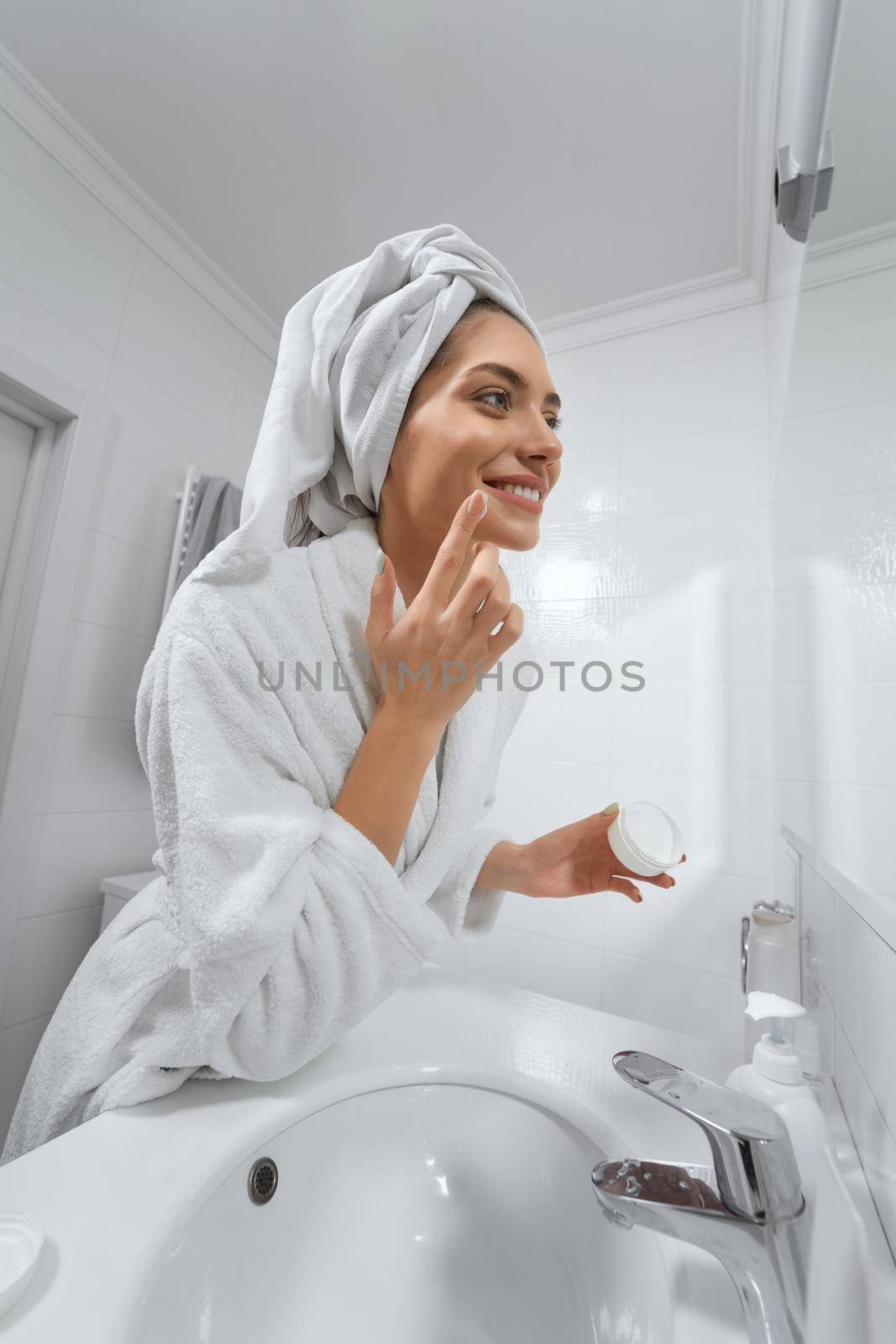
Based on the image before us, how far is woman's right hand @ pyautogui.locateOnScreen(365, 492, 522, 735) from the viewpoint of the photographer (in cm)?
51

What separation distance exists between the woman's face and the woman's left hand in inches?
12.8

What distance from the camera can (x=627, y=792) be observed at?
1243mm

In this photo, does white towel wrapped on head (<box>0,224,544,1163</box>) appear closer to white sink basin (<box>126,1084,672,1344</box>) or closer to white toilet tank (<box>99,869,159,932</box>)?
white sink basin (<box>126,1084,672,1344</box>)

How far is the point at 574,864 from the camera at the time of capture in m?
0.69

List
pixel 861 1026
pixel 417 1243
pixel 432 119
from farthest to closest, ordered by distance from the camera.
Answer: pixel 432 119
pixel 417 1243
pixel 861 1026

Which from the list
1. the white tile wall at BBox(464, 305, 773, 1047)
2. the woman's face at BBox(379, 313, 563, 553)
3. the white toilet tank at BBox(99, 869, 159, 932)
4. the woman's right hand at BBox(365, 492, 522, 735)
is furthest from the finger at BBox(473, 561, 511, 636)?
the white toilet tank at BBox(99, 869, 159, 932)

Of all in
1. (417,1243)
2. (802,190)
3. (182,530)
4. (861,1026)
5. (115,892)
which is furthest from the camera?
(182,530)

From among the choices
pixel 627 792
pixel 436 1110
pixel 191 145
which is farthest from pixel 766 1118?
pixel 191 145

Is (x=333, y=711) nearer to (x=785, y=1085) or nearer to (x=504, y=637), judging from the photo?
(x=504, y=637)

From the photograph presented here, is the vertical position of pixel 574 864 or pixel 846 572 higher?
pixel 846 572

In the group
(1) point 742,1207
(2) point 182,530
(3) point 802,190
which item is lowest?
(1) point 742,1207

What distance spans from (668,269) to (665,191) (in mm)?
186

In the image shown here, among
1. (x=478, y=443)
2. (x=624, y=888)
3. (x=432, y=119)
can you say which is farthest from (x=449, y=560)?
(x=432, y=119)

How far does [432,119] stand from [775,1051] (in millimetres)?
1588
